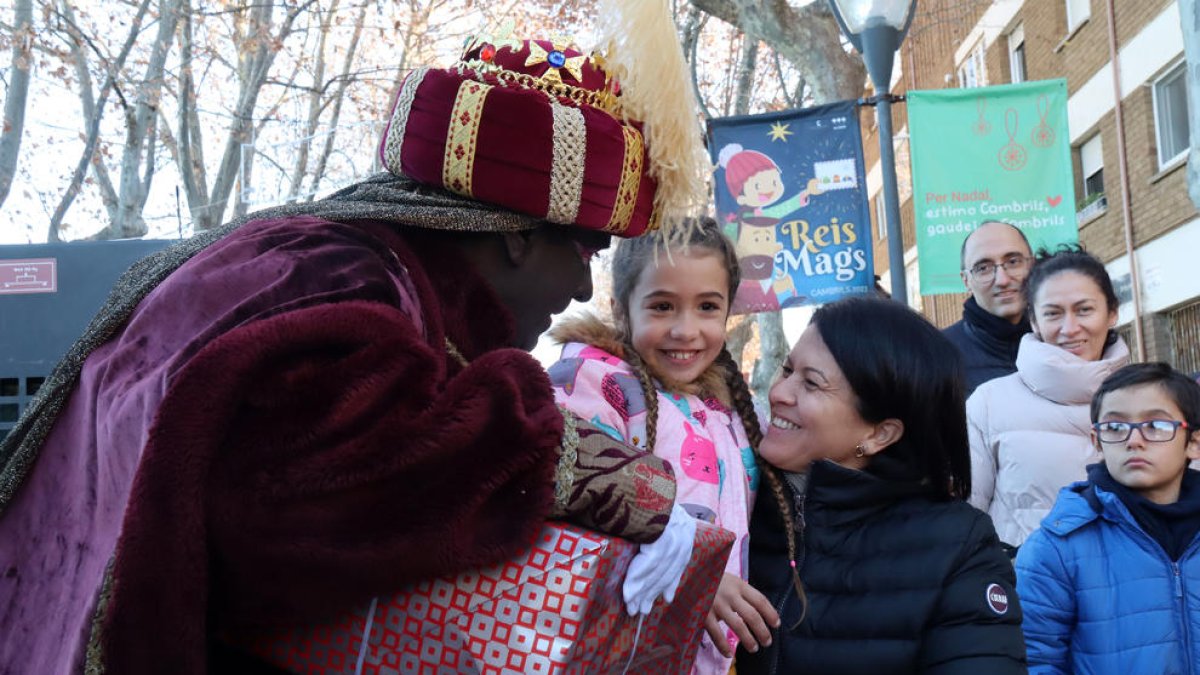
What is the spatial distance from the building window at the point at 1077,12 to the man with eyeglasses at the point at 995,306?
1402 cm

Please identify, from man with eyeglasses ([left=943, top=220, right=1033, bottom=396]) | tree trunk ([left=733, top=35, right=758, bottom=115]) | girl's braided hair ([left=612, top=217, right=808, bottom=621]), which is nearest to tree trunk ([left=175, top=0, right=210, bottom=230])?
tree trunk ([left=733, top=35, right=758, bottom=115])

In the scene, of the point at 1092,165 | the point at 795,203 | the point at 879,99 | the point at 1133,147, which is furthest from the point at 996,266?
the point at 1092,165

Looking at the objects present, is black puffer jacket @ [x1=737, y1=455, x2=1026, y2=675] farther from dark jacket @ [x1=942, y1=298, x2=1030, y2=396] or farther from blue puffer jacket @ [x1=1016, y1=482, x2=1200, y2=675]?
dark jacket @ [x1=942, y1=298, x2=1030, y2=396]

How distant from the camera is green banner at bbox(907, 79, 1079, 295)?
7.63 metres

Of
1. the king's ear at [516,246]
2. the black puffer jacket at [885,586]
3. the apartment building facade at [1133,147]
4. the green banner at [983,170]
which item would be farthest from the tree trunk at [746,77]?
the king's ear at [516,246]

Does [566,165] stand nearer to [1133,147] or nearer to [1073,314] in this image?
[1073,314]

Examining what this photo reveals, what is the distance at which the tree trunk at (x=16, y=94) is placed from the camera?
1048 centimetres

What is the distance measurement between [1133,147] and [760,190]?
10.5 metres

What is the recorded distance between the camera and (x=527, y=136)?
1853mm

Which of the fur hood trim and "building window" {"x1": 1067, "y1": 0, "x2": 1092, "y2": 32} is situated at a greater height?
"building window" {"x1": 1067, "y1": 0, "x2": 1092, "y2": 32}

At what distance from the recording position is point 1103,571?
3492mm

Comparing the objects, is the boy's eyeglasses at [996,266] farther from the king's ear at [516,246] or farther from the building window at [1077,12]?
the building window at [1077,12]

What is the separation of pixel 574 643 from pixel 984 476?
11.0ft

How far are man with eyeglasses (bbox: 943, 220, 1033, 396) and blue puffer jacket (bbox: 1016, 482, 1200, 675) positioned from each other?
1376 millimetres
